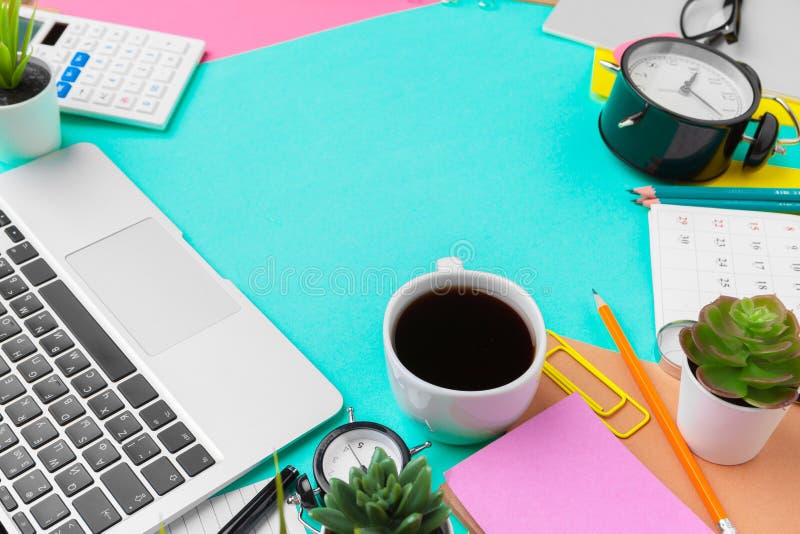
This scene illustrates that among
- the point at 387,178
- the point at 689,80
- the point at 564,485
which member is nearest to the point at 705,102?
the point at 689,80

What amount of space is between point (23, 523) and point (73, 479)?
0.15 ft

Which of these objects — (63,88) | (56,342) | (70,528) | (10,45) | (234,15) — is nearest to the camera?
(70,528)

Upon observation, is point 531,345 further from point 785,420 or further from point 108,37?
point 108,37

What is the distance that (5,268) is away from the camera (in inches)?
28.9

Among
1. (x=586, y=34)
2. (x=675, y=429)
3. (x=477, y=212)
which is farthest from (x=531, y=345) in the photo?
(x=586, y=34)

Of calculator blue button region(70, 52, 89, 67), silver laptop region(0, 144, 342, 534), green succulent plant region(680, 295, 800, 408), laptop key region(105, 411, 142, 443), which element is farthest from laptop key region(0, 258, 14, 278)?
green succulent plant region(680, 295, 800, 408)

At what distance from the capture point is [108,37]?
964 millimetres

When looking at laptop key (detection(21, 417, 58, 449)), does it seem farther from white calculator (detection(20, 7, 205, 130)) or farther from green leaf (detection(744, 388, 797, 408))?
green leaf (detection(744, 388, 797, 408))

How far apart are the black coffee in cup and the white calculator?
0.46m

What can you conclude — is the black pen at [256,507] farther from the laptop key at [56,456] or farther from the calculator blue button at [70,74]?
the calculator blue button at [70,74]

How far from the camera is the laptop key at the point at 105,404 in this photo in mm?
639

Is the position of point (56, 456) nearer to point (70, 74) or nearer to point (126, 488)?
point (126, 488)

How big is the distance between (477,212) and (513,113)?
0.57 ft

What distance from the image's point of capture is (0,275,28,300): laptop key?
0.71 metres
